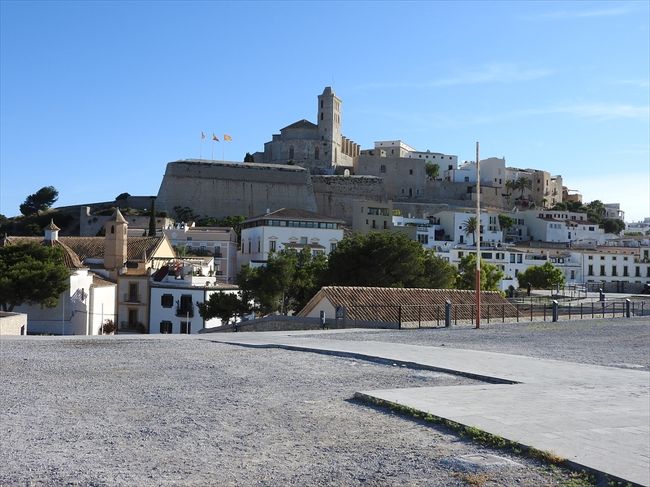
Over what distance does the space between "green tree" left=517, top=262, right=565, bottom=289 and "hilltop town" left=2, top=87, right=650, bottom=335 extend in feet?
7.03

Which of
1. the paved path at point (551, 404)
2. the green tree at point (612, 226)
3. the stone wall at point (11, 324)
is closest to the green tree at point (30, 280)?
the stone wall at point (11, 324)

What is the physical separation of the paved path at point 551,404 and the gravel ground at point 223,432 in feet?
1.32

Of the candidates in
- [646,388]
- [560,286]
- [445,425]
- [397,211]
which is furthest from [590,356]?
[397,211]

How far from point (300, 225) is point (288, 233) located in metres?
1.38

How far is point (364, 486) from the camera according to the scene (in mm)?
4898

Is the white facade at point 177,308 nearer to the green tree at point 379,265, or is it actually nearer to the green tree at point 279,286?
the green tree at point 279,286

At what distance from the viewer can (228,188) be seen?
90188 mm

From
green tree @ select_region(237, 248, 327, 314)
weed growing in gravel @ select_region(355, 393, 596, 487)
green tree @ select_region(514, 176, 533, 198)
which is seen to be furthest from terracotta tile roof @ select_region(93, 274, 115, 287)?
green tree @ select_region(514, 176, 533, 198)

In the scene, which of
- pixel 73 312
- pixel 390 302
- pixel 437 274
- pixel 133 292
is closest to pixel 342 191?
pixel 133 292

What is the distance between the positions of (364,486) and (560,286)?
57.3m

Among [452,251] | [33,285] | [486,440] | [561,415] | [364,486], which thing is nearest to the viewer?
[364,486]

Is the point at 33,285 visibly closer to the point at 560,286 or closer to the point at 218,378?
the point at 218,378

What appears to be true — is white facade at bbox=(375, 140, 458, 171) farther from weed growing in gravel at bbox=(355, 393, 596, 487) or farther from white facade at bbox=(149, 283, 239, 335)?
weed growing in gravel at bbox=(355, 393, 596, 487)

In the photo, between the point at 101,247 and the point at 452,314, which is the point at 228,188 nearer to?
the point at 101,247
